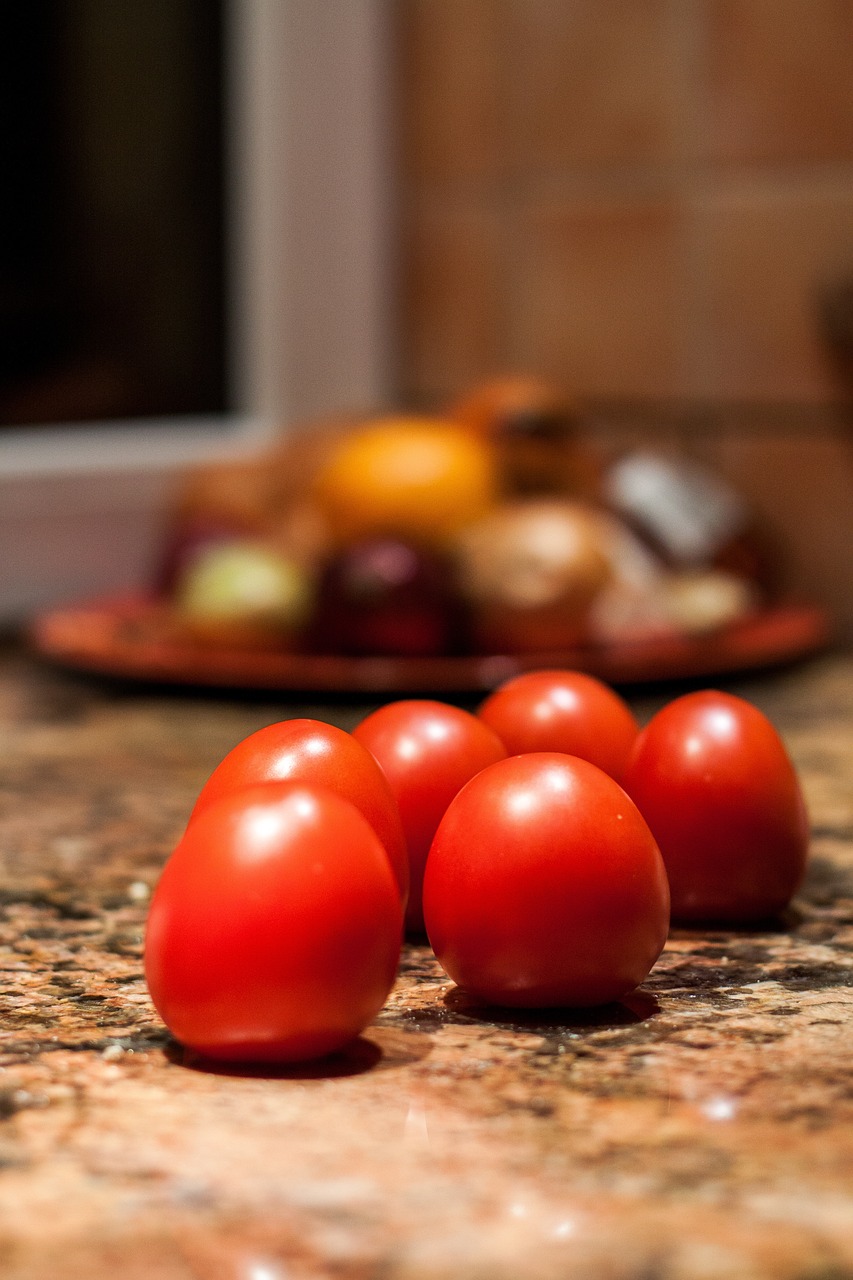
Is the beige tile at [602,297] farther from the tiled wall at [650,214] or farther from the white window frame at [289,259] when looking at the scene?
the white window frame at [289,259]

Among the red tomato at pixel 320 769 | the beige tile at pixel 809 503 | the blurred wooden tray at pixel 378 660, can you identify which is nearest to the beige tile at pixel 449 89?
the beige tile at pixel 809 503

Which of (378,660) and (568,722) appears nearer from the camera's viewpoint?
(568,722)

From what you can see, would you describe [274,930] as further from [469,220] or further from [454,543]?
[469,220]

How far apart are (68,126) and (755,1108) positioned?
1302 mm

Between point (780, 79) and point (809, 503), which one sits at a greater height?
point (780, 79)

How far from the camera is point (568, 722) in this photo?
66 centimetres

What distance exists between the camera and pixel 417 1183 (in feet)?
1.34

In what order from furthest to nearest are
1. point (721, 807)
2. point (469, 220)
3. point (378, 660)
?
point (469, 220) < point (378, 660) < point (721, 807)

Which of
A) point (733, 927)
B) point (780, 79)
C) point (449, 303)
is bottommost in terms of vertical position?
point (733, 927)

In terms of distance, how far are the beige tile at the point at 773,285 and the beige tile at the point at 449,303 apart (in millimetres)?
265

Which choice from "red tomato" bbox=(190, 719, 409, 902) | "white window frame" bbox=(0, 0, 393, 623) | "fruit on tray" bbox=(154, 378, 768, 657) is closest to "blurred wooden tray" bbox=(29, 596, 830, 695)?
"fruit on tray" bbox=(154, 378, 768, 657)

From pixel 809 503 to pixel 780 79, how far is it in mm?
364

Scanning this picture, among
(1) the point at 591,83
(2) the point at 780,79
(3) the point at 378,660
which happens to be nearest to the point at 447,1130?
(3) the point at 378,660

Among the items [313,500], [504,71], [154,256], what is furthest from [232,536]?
[504,71]
